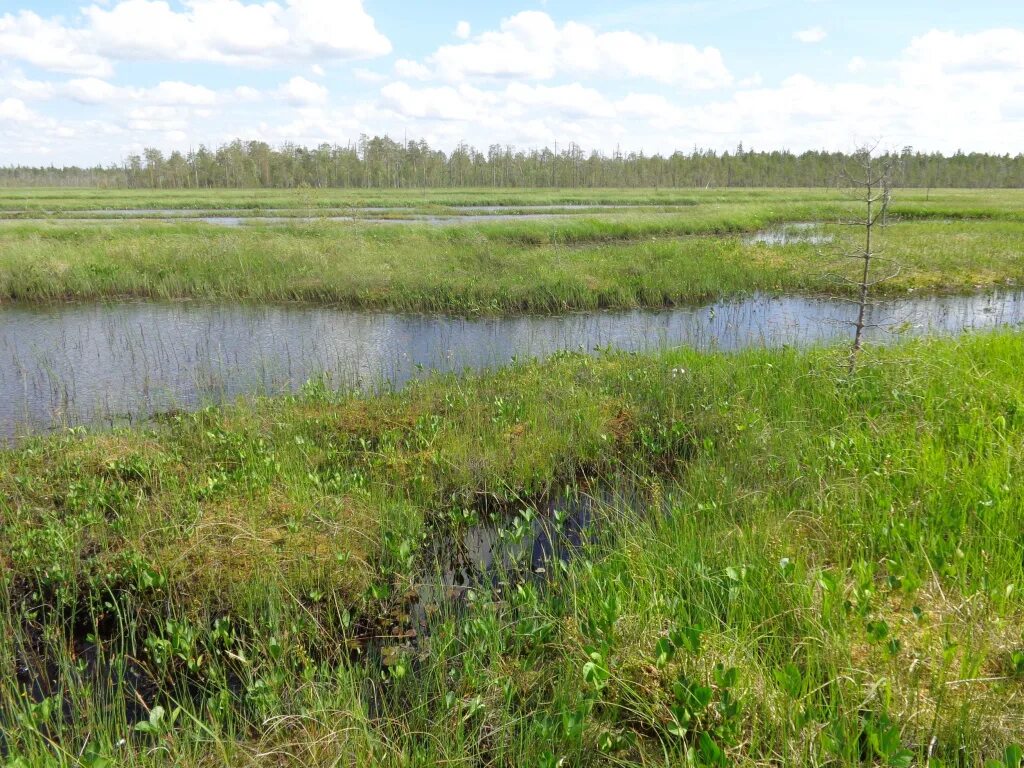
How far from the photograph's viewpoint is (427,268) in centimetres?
2142

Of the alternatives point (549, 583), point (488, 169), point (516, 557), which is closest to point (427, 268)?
point (516, 557)

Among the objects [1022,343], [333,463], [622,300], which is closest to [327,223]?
[622,300]

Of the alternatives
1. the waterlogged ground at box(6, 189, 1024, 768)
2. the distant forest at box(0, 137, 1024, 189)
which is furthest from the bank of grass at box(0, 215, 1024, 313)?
the distant forest at box(0, 137, 1024, 189)

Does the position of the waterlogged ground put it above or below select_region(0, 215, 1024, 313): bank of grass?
below

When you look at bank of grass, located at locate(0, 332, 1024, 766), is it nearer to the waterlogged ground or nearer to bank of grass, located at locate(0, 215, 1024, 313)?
the waterlogged ground

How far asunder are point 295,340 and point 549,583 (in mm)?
11711

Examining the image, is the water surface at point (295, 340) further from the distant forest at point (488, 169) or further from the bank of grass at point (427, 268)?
the distant forest at point (488, 169)

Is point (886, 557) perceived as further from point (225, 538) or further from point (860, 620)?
point (225, 538)

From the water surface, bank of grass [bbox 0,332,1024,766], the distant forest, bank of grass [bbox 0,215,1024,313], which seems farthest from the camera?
the distant forest

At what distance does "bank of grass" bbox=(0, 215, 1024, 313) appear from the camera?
19.0 m

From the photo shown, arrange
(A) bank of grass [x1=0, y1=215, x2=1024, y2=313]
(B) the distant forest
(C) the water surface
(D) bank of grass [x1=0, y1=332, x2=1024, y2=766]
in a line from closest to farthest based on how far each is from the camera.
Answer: (D) bank of grass [x1=0, y1=332, x2=1024, y2=766]
(C) the water surface
(A) bank of grass [x1=0, y1=215, x2=1024, y2=313]
(B) the distant forest

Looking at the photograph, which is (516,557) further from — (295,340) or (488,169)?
(488,169)

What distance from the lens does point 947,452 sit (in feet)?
18.8

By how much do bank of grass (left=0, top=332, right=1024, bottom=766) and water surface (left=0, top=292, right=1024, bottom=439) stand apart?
2.84 meters
